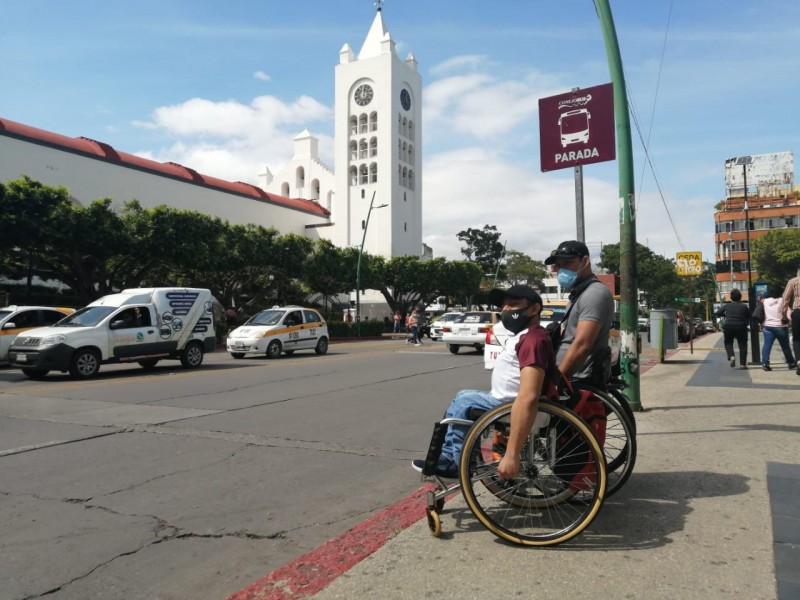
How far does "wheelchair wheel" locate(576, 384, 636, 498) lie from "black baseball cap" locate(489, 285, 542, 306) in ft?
2.79

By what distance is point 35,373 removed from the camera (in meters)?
13.7

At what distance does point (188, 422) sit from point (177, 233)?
24660mm

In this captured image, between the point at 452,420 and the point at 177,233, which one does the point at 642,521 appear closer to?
the point at 452,420

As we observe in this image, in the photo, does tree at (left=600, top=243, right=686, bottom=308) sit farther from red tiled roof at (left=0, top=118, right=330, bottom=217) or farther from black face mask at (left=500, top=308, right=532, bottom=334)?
black face mask at (left=500, top=308, right=532, bottom=334)

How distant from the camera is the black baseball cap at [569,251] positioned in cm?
454

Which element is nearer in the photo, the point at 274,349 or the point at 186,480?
the point at 186,480

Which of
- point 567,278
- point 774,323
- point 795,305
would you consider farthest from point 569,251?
point 774,323

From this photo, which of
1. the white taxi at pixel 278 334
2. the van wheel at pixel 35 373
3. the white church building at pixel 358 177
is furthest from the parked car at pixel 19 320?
the white church building at pixel 358 177

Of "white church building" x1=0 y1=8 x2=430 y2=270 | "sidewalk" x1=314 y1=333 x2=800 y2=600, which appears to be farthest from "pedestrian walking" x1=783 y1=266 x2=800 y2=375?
"white church building" x1=0 y1=8 x2=430 y2=270

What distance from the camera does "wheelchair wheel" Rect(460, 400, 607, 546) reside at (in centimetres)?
349

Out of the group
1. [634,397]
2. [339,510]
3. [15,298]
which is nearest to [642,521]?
[339,510]

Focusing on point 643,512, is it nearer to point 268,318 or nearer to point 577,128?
point 577,128

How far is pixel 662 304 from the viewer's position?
8800cm

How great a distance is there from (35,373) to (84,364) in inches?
39.4
